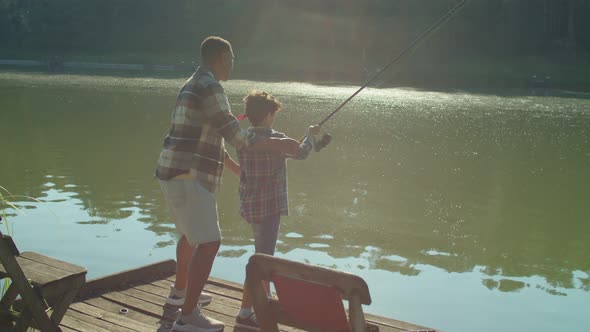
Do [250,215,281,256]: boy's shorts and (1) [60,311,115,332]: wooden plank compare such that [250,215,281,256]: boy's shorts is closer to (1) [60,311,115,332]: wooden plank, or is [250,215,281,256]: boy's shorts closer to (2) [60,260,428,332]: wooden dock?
(2) [60,260,428,332]: wooden dock

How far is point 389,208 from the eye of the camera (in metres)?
9.31

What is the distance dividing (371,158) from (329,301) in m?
10.0

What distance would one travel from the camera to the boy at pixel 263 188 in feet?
12.6

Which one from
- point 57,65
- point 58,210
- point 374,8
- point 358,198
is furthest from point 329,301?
point 374,8

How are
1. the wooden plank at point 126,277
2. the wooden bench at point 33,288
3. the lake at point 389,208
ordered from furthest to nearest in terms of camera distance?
the lake at point 389,208
the wooden plank at point 126,277
the wooden bench at point 33,288

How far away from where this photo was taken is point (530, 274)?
23.0 ft

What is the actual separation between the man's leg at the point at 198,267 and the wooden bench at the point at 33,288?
527 millimetres

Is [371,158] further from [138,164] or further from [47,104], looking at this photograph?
[47,104]

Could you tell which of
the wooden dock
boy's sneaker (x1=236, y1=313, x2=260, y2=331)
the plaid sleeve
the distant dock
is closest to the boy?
boy's sneaker (x1=236, y1=313, x2=260, y2=331)

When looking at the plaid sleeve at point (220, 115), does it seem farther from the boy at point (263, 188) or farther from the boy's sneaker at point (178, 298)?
the boy's sneaker at point (178, 298)

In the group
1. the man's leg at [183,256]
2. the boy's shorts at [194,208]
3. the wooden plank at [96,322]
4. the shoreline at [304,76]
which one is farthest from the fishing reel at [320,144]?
the shoreline at [304,76]

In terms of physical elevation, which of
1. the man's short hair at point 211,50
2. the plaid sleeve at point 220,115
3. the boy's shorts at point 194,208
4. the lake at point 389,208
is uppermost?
the man's short hair at point 211,50


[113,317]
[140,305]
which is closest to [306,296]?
[113,317]

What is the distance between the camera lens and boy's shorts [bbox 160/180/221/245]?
357cm
